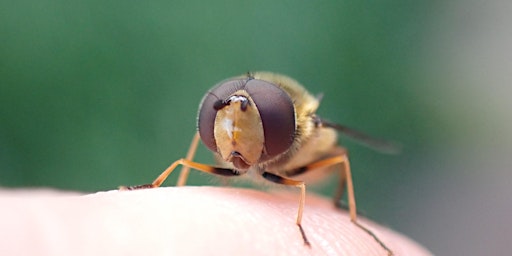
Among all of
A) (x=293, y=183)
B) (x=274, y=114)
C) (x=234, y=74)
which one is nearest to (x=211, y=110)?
(x=274, y=114)

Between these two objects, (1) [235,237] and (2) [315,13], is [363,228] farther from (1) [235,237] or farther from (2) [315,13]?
(2) [315,13]

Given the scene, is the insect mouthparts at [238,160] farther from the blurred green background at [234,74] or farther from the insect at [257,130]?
the blurred green background at [234,74]

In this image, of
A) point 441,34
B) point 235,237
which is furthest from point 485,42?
point 235,237

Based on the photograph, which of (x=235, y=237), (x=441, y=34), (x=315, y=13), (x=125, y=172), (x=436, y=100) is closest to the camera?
(x=235, y=237)

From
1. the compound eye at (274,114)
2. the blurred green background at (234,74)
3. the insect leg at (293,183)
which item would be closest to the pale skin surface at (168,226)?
the insect leg at (293,183)

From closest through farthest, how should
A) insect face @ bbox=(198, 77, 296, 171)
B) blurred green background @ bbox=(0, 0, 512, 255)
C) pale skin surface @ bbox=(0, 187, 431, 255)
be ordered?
pale skin surface @ bbox=(0, 187, 431, 255) < insect face @ bbox=(198, 77, 296, 171) < blurred green background @ bbox=(0, 0, 512, 255)

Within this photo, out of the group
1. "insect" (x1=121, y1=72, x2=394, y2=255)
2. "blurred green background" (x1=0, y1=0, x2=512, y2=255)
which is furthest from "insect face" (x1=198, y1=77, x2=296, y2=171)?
"blurred green background" (x1=0, y1=0, x2=512, y2=255)

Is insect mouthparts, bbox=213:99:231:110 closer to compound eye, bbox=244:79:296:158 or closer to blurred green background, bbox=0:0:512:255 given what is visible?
compound eye, bbox=244:79:296:158
